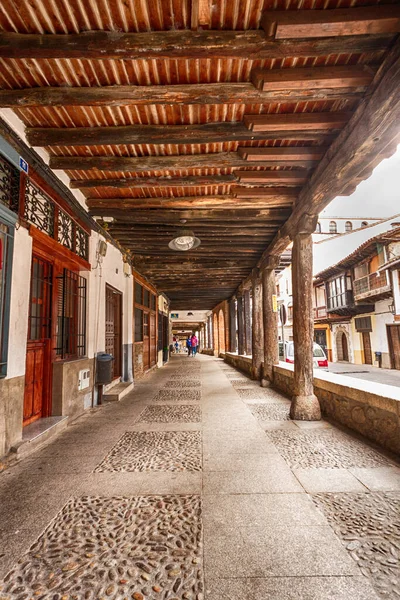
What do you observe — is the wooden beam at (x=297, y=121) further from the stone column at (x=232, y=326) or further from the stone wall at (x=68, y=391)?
the stone column at (x=232, y=326)

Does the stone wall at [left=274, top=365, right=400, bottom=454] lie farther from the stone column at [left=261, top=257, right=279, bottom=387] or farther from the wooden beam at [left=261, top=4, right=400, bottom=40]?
the wooden beam at [left=261, top=4, right=400, bottom=40]

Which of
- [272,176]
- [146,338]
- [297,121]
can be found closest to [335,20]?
[297,121]

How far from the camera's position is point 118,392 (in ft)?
20.7

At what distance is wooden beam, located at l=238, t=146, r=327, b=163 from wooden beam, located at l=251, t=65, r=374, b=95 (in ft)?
Answer: 3.34

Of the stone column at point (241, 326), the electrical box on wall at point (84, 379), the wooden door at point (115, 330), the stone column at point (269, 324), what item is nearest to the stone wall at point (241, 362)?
the stone column at point (241, 326)

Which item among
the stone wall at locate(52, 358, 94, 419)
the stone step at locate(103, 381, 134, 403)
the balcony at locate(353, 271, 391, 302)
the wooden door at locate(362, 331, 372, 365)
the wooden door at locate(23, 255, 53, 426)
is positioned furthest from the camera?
the wooden door at locate(362, 331, 372, 365)

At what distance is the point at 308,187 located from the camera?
4.37m

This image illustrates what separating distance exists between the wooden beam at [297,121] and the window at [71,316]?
3.42 metres

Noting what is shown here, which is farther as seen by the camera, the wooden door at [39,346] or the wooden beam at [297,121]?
the wooden door at [39,346]

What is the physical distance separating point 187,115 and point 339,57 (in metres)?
1.53

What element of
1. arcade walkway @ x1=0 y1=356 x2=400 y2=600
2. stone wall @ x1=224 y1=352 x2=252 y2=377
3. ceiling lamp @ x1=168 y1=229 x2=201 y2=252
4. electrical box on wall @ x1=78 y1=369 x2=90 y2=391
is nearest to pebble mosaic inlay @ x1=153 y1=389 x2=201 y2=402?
electrical box on wall @ x1=78 y1=369 x2=90 y2=391

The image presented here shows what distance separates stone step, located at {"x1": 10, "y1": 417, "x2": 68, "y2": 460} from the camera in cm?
315

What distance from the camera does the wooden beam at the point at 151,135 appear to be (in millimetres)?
3408

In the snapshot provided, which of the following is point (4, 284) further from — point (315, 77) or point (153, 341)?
point (153, 341)
